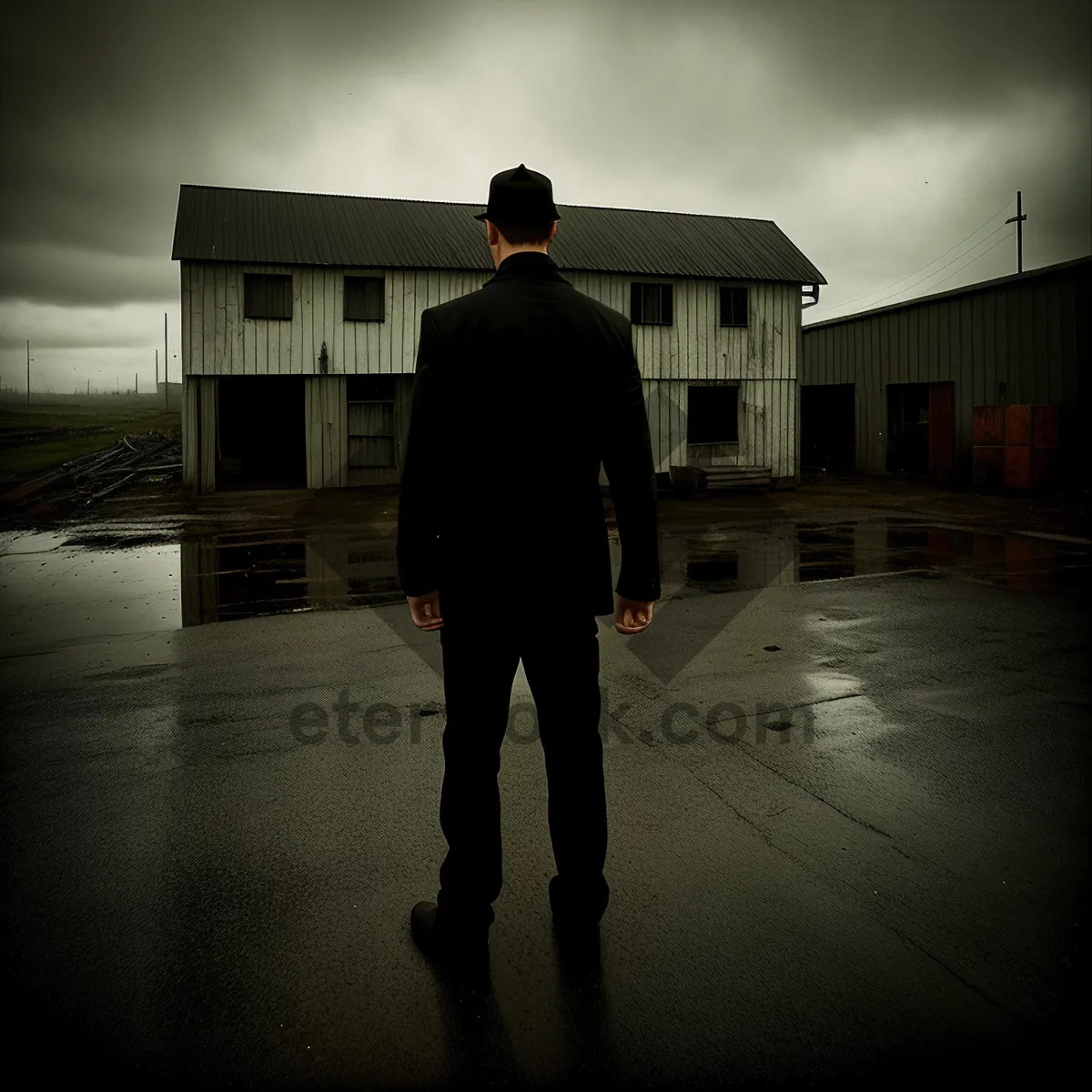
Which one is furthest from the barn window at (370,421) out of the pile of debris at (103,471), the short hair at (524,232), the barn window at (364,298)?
the short hair at (524,232)

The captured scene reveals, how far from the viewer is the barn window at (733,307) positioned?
74.2 ft

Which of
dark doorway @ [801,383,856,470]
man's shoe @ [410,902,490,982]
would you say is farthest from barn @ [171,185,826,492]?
man's shoe @ [410,902,490,982]

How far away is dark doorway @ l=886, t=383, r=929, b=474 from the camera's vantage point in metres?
23.2

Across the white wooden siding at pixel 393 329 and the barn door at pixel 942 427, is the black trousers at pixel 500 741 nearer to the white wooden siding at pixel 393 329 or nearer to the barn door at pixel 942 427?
the white wooden siding at pixel 393 329

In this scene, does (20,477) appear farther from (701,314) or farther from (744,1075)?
(744,1075)

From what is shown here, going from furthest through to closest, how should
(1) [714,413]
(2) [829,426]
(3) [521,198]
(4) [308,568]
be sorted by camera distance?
(2) [829,426]
(1) [714,413]
(4) [308,568]
(3) [521,198]

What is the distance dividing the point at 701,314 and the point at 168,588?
57.1 feet

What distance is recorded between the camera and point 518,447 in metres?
2.31

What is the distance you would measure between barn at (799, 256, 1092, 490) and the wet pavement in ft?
48.2

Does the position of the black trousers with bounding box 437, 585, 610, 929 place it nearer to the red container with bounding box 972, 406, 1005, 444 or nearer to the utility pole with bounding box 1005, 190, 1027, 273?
the red container with bounding box 972, 406, 1005, 444

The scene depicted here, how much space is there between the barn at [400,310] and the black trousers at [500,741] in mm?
18080

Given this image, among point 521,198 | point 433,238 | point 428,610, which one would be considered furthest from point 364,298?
point 428,610

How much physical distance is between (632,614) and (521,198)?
1274 millimetres

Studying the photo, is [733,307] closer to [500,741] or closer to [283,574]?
[283,574]
